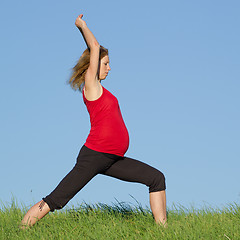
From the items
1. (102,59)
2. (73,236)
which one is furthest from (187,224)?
(102,59)

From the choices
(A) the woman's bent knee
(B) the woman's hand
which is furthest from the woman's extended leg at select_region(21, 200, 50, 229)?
(B) the woman's hand

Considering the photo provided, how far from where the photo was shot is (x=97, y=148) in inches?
205

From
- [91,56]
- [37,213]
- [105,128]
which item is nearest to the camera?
[91,56]

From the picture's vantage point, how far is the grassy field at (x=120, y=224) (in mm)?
5172

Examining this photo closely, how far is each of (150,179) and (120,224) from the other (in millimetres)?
775

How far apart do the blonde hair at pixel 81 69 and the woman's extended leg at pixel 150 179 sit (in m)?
1.19

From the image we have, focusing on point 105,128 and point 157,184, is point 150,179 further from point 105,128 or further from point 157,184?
point 105,128

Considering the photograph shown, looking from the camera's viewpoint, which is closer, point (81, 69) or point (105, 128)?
point (105, 128)

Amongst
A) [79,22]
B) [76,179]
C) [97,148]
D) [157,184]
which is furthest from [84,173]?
[79,22]

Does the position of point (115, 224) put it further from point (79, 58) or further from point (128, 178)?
point (79, 58)

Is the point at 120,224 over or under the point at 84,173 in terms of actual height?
under

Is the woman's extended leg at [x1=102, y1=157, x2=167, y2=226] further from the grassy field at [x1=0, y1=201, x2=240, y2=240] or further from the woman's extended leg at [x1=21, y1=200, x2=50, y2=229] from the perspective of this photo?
the woman's extended leg at [x1=21, y1=200, x2=50, y2=229]

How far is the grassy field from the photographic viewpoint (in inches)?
204

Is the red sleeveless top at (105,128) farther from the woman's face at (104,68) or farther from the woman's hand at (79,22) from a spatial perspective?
the woman's hand at (79,22)
